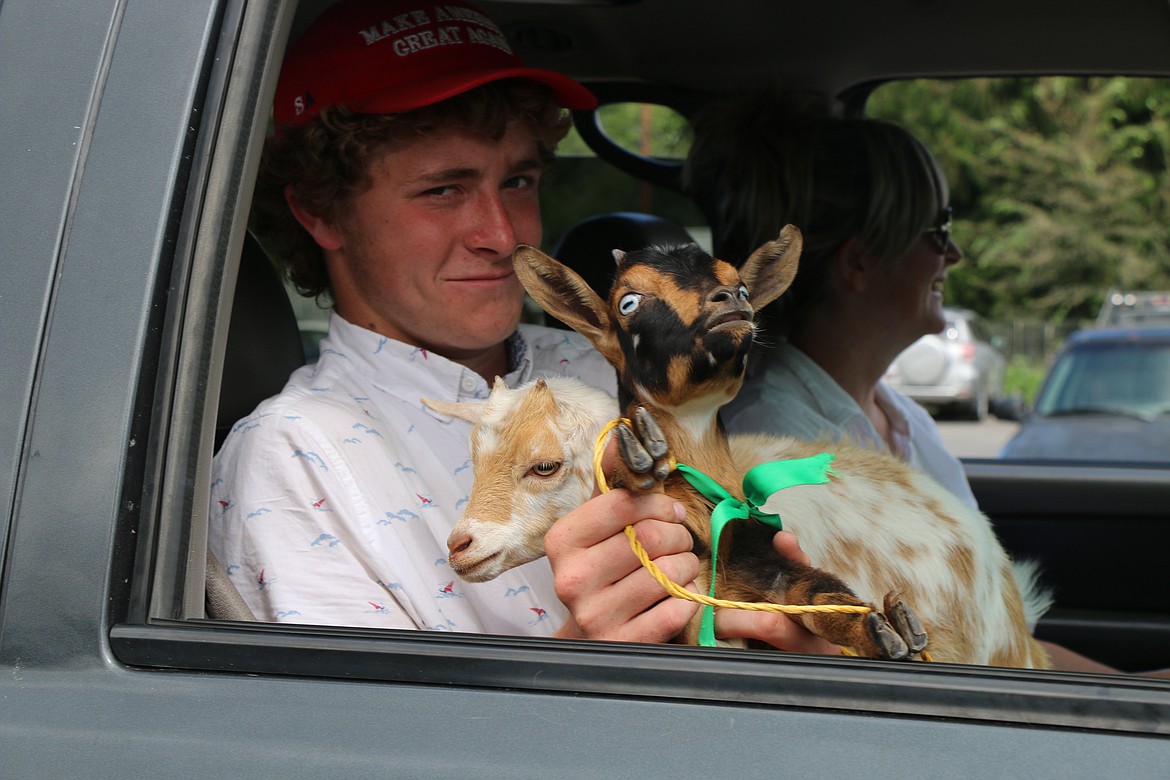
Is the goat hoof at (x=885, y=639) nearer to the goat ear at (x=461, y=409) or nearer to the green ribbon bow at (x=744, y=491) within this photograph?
the green ribbon bow at (x=744, y=491)

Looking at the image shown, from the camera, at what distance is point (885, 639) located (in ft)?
3.70

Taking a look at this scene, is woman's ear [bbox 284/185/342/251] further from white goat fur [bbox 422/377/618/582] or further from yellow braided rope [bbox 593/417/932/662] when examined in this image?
yellow braided rope [bbox 593/417/932/662]

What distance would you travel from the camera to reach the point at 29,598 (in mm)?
1204

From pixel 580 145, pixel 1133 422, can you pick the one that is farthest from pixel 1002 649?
pixel 1133 422

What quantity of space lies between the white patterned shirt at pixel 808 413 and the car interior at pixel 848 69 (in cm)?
39

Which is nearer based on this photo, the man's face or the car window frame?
the car window frame

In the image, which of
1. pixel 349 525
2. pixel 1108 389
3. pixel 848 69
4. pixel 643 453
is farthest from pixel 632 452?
pixel 1108 389

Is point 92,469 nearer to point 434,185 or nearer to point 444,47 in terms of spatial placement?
point 434,185

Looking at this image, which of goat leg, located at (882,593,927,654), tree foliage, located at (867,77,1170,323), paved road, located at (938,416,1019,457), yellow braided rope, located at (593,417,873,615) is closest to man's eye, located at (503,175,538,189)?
yellow braided rope, located at (593,417,873,615)

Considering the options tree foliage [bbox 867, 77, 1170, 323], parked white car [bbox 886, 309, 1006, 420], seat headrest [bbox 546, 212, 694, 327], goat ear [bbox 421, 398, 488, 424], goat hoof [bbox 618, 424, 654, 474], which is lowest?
parked white car [bbox 886, 309, 1006, 420]

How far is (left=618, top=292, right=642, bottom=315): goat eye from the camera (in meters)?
1.21

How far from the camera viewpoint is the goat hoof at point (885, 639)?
1.12m

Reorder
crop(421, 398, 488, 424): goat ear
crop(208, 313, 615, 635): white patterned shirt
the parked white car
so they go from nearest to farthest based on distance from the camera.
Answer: crop(421, 398, 488, 424): goat ear
crop(208, 313, 615, 635): white patterned shirt
the parked white car

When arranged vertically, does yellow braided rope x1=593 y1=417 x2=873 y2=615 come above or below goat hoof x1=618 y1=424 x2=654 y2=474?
below
